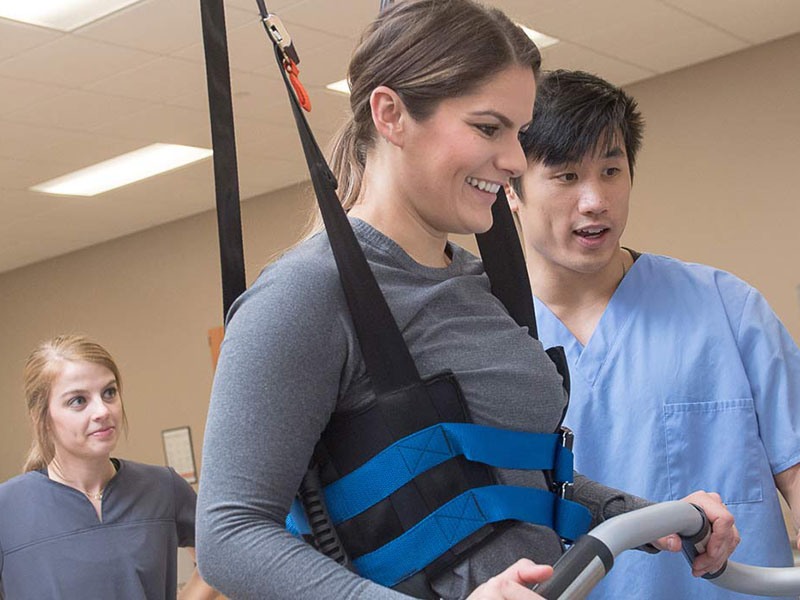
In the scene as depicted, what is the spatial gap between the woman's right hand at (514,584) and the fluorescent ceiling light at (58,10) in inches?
166

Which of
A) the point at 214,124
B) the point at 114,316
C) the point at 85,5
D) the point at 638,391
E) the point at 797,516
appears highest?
the point at 85,5

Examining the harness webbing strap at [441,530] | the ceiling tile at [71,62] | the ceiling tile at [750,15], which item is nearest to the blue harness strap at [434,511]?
the harness webbing strap at [441,530]

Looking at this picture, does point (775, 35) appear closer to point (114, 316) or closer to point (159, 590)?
point (159, 590)

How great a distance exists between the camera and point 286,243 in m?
8.41

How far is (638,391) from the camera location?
1714 mm

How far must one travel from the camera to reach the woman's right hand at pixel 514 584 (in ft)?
2.73

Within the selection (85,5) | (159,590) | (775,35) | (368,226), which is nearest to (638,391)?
(368,226)

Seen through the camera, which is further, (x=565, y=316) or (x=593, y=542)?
(x=565, y=316)

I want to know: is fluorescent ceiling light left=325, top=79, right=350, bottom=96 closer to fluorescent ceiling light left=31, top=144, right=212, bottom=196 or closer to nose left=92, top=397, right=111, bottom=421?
fluorescent ceiling light left=31, top=144, right=212, bottom=196

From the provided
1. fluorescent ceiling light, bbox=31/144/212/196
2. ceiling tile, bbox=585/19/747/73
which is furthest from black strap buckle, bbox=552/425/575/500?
fluorescent ceiling light, bbox=31/144/212/196

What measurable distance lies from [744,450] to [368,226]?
811 millimetres

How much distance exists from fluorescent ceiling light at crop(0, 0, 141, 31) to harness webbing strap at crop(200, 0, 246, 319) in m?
3.76

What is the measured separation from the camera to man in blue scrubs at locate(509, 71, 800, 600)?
1.65m

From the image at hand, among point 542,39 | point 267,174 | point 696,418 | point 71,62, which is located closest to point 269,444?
point 696,418
